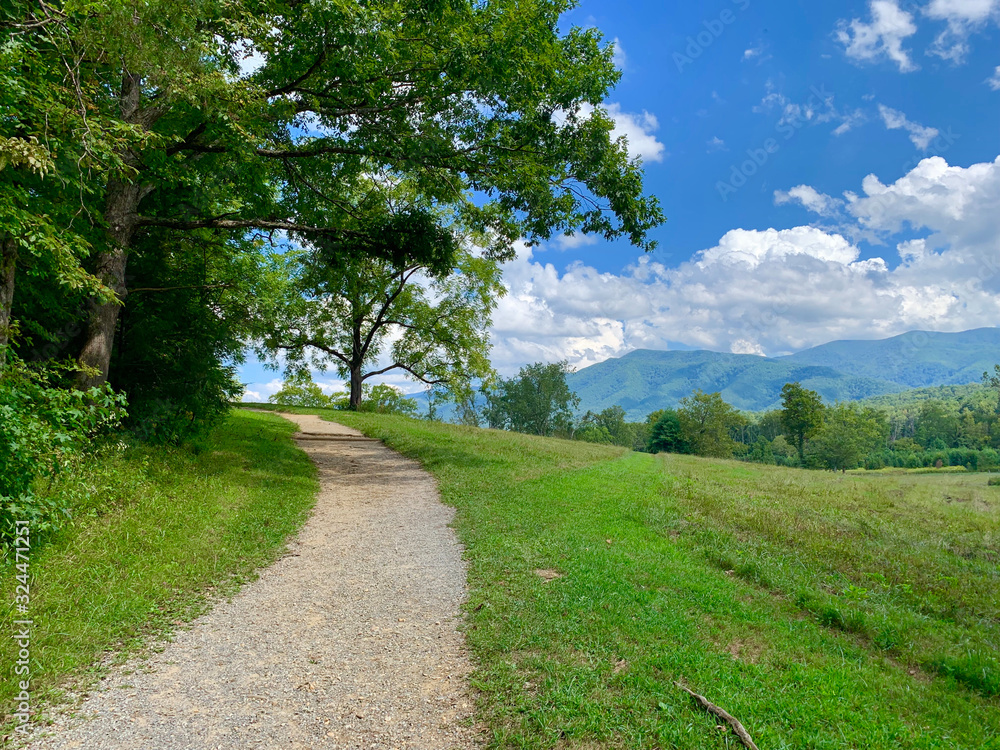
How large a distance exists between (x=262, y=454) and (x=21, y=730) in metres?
11.1

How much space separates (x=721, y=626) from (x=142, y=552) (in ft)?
24.6

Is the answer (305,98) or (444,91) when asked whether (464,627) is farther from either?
(305,98)

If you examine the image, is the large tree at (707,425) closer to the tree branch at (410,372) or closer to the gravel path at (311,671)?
the tree branch at (410,372)

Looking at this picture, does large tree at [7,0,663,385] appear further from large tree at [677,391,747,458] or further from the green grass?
large tree at [677,391,747,458]

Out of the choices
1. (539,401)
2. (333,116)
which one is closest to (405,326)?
(333,116)

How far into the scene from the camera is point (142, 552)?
23.0 feet

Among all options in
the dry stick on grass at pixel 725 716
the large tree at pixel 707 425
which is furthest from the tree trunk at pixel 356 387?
the large tree at pixel 707 425

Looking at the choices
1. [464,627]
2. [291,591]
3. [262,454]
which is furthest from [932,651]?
[262,454]

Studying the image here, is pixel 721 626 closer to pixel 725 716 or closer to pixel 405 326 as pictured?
pixel 725 716

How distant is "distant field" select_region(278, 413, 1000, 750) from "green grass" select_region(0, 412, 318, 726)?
3381mm

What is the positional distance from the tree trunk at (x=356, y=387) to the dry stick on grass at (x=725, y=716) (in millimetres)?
32260

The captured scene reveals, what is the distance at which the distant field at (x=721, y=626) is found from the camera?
13.5 ft

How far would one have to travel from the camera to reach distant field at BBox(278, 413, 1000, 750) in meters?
4.11

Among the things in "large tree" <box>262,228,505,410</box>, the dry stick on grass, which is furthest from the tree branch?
the dry stick on grass
